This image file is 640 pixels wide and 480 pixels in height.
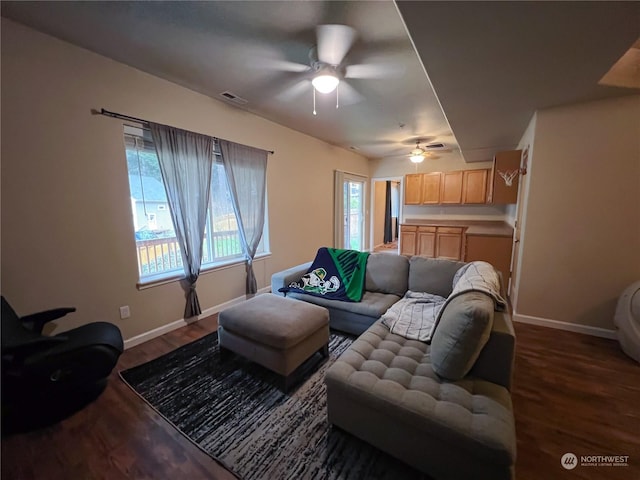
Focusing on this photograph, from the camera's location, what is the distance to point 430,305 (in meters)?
2.28

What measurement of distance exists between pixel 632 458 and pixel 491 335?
98cm

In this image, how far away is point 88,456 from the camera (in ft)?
4.66

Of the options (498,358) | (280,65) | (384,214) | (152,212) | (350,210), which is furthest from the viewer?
(384,214)

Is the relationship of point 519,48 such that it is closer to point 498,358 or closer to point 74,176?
point 498,358

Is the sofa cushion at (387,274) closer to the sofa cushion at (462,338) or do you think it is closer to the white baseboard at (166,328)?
the sofa cushion at (462,338)

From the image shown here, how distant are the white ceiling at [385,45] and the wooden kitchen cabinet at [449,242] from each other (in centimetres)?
280

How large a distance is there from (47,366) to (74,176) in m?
1.44

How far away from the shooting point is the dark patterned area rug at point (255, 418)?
1346mm

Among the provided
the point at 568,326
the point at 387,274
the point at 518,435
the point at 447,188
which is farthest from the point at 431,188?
the point at 518,435

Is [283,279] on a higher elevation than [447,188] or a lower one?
lower

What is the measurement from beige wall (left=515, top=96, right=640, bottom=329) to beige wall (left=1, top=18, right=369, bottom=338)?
377cm

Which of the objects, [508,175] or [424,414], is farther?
[508,175]

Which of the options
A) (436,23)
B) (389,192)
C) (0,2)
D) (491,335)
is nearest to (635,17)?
(436,23)

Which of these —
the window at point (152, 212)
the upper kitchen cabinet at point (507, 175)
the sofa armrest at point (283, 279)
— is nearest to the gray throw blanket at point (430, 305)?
the sofa armrest at point (283, 279)
